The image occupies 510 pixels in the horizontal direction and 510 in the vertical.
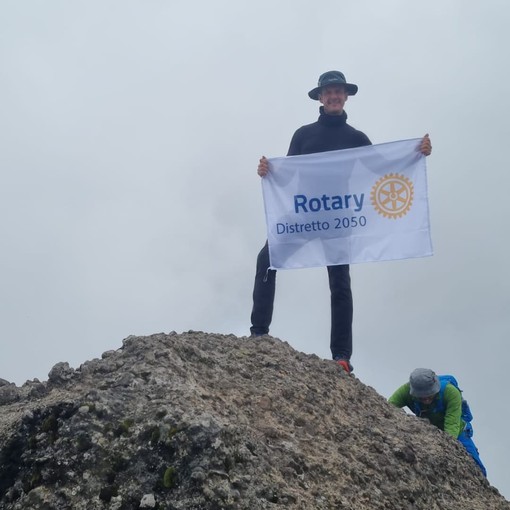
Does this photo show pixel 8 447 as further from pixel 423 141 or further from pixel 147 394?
pixel 423 141

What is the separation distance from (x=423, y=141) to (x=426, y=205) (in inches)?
30.4

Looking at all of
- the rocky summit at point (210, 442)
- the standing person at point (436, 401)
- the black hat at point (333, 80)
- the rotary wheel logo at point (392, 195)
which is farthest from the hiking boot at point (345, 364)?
the black hat at point (333, 80)

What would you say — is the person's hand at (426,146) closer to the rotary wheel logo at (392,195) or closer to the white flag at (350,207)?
the white flag at (350,207)

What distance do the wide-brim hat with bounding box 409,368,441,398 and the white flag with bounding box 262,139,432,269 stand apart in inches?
55.0

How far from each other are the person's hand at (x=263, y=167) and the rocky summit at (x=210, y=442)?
2.64m

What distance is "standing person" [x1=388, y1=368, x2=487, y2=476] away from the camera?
896cm

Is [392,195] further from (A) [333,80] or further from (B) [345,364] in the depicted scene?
(B) [345,364]

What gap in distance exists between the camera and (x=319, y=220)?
952 cm

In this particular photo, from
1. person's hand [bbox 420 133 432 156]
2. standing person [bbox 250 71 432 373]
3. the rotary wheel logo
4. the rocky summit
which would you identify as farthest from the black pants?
person's hand [bbox 420 133 432 156]

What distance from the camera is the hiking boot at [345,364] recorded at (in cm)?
845

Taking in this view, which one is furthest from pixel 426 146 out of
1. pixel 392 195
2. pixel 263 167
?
pixel 263 167

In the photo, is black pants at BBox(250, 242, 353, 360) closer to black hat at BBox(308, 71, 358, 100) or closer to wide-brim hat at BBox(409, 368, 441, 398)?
wide-brim hat at BBox(409, 368, 441, 398)

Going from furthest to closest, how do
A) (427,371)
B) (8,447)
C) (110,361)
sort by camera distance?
(427,371) < (110,361) < (8,447)

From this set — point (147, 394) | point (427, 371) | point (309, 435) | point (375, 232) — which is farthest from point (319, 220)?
point (147, 394)
